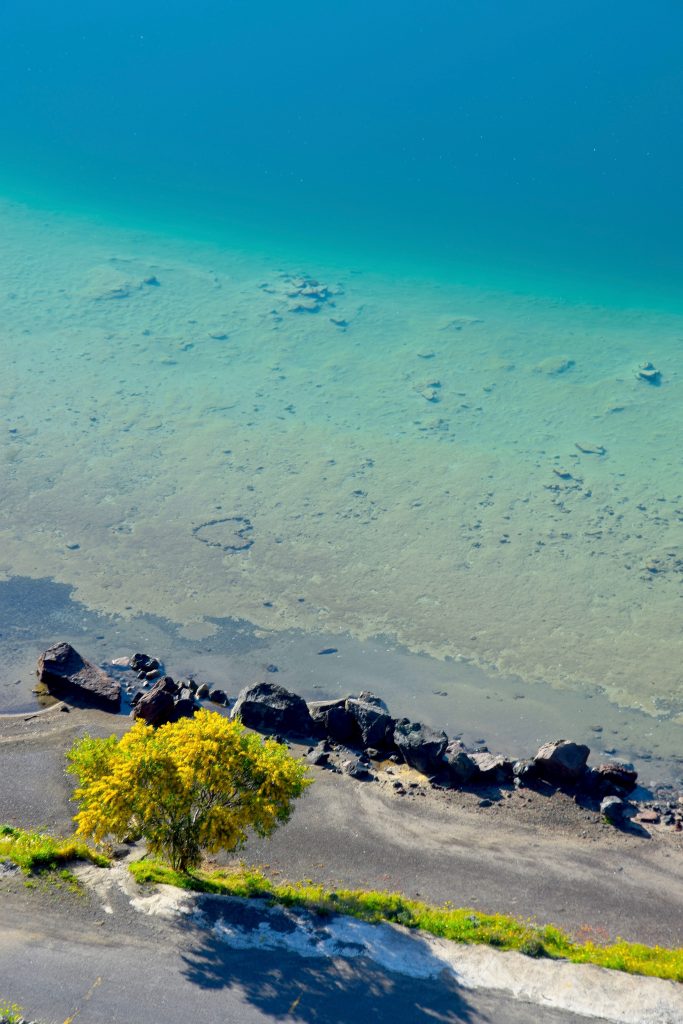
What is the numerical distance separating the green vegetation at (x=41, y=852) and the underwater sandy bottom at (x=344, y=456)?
12631mm

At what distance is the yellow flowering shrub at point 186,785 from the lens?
1842cm

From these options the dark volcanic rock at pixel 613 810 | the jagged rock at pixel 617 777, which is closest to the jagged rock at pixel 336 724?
the jagged rock at pixel 617 777

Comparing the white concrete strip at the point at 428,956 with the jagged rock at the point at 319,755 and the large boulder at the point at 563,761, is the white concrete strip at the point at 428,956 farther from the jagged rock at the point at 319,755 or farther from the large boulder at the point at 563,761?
the large boulder at the point at 563,761

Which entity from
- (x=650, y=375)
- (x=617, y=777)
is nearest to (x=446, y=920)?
(x=617, y=777)

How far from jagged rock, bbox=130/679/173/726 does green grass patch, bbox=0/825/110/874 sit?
6.06 metres

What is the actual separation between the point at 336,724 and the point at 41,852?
940cm

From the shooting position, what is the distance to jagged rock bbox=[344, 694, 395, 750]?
27234mm

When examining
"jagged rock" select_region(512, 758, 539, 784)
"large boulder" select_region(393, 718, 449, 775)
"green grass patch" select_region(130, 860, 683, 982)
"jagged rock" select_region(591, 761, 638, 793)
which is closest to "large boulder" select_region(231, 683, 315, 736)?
"large boulder" select_region(393, 718, 449, 775)

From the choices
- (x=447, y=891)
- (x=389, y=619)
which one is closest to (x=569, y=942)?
(x=447, y=891)

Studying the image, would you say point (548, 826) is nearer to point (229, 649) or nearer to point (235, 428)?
point (229, 649)

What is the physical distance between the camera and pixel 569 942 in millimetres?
19844

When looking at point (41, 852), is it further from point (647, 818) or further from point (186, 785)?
point (647, 818)

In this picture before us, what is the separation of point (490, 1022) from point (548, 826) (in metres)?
7.52

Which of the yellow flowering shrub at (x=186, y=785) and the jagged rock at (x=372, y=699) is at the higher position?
the jagged rock at (x=372, y=699)
